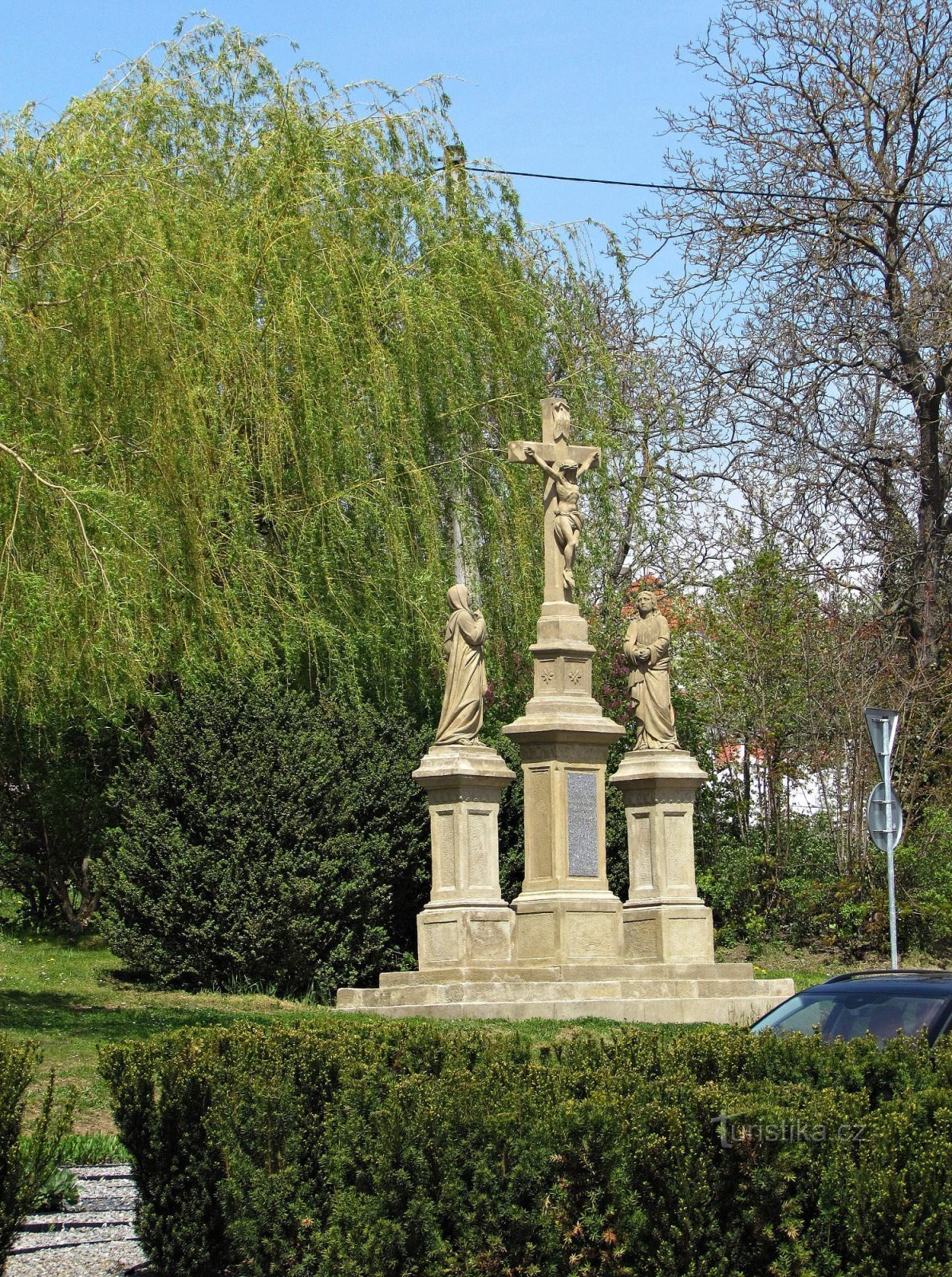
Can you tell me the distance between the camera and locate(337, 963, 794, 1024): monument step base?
16.3 metres

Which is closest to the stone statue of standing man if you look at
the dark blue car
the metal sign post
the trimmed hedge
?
the metal sign post

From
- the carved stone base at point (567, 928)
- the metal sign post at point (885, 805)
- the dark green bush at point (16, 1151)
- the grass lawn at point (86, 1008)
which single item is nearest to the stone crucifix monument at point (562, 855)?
the carved stone base at point (567, 928)

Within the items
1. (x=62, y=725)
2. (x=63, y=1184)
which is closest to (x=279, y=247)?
(x=62, y=725)

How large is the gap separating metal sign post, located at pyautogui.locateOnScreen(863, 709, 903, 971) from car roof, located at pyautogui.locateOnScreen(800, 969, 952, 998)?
4.76 meters

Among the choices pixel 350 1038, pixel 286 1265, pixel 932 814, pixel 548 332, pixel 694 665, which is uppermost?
pixel 548 332

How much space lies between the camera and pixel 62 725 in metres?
19.7

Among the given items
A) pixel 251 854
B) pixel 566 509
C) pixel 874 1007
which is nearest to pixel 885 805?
pixel 566 509

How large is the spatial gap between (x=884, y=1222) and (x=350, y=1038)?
268 cm

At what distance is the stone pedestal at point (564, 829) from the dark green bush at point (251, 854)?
259 centimetres

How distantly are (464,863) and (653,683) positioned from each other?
3005mm

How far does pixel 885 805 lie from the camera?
1495 cm

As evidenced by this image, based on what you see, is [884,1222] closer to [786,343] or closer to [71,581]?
[71,581]

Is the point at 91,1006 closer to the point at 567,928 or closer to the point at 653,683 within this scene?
the point at 567,928

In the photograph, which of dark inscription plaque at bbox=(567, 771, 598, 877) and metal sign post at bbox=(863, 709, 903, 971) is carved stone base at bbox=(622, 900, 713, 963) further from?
metal sign post at bbox=(863, 709, 903, 971)
